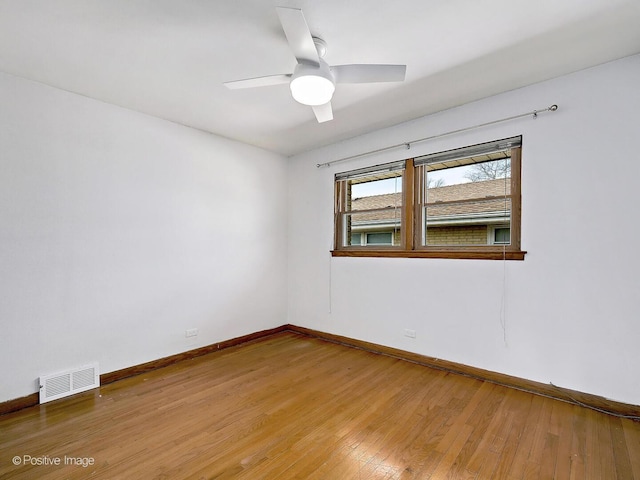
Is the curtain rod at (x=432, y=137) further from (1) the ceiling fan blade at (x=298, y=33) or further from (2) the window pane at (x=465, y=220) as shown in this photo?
(1) the ceiling fan blade at (x=298, y=33)

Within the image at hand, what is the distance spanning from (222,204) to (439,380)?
9.96 ft

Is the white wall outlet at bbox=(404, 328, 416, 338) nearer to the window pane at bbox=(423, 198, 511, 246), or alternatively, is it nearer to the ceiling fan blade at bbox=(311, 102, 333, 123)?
the window pane at bbox=(423, 198, 511, 246)

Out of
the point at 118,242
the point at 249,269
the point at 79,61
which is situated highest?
the point at 79,61

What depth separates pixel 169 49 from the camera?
6.91ft

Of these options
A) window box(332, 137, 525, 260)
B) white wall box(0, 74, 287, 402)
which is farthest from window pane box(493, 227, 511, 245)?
white wall box(0, 74, 287, 402)

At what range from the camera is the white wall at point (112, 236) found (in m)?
2.39

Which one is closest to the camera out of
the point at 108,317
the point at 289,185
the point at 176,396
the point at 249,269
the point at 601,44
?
the point at 601,44

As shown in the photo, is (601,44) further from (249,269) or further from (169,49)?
(249,269)

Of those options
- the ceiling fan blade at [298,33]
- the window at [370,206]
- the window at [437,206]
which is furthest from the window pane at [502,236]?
the ceiling fan blade at [298,33]

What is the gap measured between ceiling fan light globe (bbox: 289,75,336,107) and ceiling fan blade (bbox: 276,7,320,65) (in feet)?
0.31

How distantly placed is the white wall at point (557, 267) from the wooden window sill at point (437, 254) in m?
0.06

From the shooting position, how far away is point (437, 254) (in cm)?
316

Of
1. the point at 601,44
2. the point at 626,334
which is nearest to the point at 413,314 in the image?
the point at 626,334

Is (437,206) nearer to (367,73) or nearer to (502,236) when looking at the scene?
(502,236)
